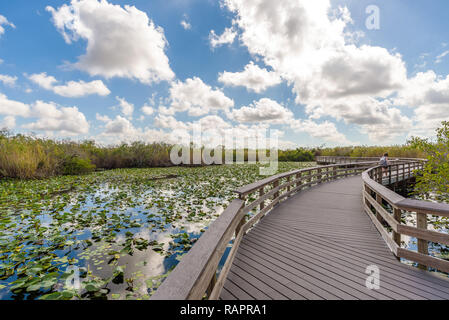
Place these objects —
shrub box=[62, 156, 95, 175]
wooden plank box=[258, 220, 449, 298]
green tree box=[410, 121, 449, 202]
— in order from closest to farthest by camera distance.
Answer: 1. wooden plank box=[258, 220, 449, 298]
2. green tree box=[410, 121, 449, 202]
3. shrub box=[62, 156, 95, 175]

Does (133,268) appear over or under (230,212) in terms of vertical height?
under

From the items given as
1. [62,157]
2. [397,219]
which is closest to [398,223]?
[397,219]

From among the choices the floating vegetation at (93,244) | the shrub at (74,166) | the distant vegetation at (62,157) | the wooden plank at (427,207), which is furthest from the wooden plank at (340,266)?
the shrub at (74,166)

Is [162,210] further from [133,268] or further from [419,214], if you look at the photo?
[419,214]

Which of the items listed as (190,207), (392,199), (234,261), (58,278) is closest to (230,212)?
(234,261)

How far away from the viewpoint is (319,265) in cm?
276

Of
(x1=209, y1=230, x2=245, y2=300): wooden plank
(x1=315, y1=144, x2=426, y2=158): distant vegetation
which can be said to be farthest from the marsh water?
(x1=315, y1=144, x2=426, y2=158): distant vegetation

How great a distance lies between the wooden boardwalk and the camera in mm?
2184

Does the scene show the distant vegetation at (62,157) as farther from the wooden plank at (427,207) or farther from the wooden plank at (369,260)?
the wooden plank at (427,207)

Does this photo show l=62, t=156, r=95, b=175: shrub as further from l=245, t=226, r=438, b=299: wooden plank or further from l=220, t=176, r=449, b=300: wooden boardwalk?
l=245, t=226, r=438, b=299: wooden plank

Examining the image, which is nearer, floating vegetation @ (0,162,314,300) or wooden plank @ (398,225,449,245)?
wooden plank @ (398,225,449,245)
